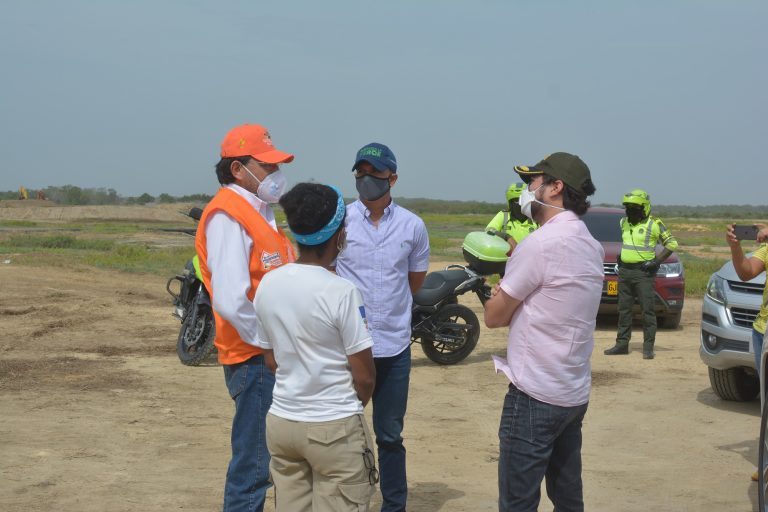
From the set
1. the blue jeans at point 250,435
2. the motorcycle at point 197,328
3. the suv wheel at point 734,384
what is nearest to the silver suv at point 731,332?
the suv wheel at point 734,384

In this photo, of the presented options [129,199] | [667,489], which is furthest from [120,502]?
[129,199]

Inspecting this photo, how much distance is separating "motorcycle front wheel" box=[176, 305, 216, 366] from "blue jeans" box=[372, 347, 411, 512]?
17.3 ft

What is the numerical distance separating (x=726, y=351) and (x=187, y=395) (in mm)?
4698

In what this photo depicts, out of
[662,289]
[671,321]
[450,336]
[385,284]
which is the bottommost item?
[671,321]

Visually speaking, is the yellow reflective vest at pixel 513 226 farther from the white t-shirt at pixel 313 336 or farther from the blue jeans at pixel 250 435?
the white t-shirt at pixel 313 336

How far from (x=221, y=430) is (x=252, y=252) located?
3.62 meters

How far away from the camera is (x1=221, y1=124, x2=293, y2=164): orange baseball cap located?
4.22 m

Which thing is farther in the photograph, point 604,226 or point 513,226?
point 604,226

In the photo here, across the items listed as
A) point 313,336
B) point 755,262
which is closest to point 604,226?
point 755,262

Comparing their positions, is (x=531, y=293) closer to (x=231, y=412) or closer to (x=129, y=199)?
(x=231, y=412)

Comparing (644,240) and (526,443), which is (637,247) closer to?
(644,240)

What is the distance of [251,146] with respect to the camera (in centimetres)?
423

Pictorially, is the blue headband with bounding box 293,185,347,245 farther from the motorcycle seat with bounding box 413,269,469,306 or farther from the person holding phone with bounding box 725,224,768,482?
the motorcycle seat with bounding box 413,269,469,306

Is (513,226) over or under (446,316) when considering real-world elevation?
over
